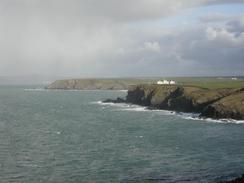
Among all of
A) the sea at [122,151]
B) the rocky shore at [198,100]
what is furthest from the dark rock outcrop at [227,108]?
the sea at [122,151]

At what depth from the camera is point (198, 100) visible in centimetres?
15000

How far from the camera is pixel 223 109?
128500 millimetres

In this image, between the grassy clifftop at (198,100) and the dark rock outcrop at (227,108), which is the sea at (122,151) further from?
the grassy clifftop at (198,100)

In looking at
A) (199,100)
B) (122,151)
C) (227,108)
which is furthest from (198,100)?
(122,151)

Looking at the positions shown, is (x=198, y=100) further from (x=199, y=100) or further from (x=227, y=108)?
(x=227, y=108)

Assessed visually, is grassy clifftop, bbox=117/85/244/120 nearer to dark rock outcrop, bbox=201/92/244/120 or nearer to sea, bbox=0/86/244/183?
dark rock outcrop, bbox=201/92/244/120

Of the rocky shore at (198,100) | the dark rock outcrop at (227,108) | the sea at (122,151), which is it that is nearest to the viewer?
the sea at (122,151)

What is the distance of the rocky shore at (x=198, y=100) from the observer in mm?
127938

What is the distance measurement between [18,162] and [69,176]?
12.1 meters

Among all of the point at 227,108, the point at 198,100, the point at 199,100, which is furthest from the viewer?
the point at 198,100

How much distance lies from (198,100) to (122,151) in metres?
77.2

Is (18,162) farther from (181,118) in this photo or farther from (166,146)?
(181,118)

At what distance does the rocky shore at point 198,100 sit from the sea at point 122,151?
24.3 feet

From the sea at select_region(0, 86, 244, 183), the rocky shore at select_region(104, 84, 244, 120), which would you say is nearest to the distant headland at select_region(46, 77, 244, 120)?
the rocky shore at select_region(104, 84, 244, 120)
